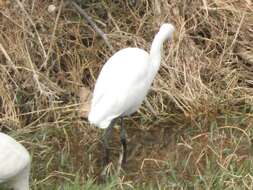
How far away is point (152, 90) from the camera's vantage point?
4.53m

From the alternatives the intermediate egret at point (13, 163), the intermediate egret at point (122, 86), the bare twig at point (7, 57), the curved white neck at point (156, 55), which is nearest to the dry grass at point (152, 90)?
the bare twig at point (7, 57)

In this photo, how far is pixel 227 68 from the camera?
4660 millimetres

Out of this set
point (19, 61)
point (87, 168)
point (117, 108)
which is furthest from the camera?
point (19, 61)

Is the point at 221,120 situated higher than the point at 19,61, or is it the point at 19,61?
the point at 19,61

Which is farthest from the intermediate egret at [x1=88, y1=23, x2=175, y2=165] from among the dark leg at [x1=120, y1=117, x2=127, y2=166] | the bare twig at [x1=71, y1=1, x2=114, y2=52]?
the bare twig at [x1=71, y1=1, x2=114, y2=52]

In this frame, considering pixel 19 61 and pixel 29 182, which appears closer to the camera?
pixel 29 182

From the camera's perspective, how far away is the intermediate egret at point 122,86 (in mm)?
3646

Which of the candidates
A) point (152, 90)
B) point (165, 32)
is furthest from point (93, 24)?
point (165, 32)

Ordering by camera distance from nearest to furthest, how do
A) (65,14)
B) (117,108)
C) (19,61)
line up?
1. (117,108)
2. (19,61)
3. (65,14)

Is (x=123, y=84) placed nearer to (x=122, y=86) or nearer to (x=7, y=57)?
(x=122, y=86)

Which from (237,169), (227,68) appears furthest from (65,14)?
(237,169)

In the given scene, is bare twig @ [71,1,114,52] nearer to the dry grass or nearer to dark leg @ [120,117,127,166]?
the dry grass

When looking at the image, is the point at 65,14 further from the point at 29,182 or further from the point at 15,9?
the point at 29,182

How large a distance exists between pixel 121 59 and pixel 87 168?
64 centimetres
